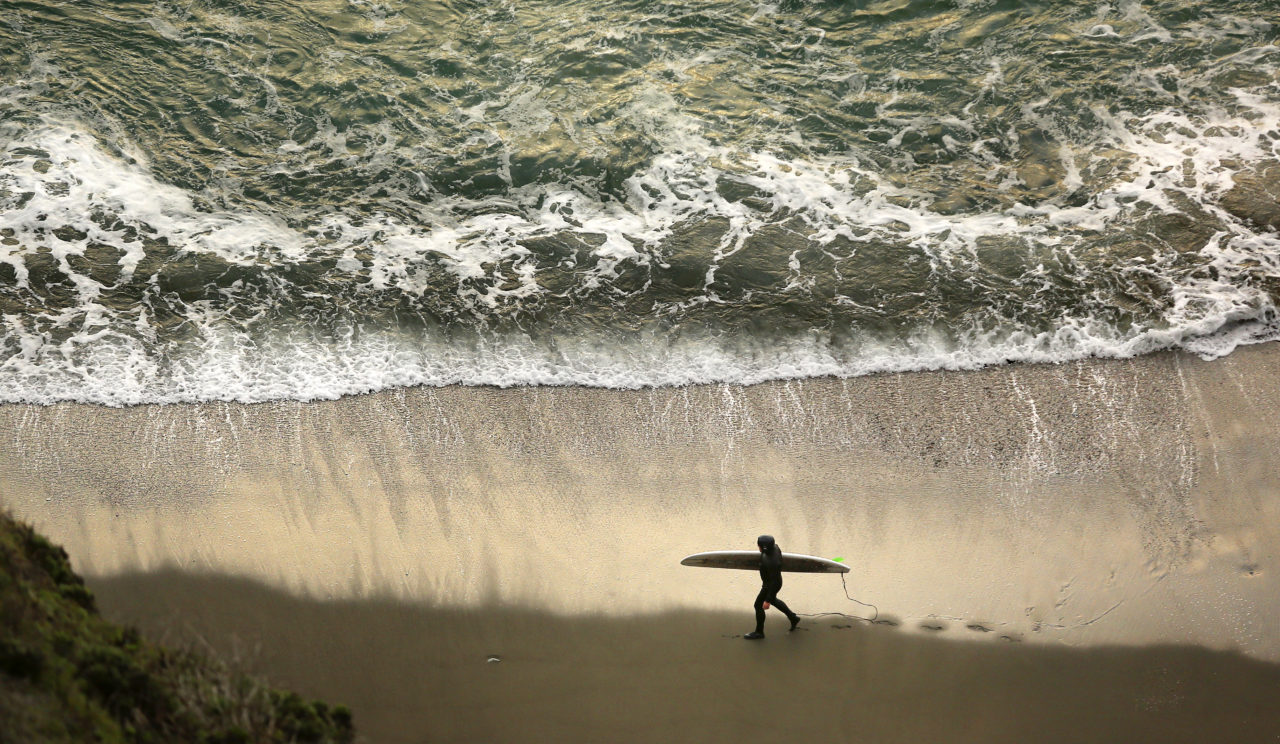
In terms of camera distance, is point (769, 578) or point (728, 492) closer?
point (769, 578)

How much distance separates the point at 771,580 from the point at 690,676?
48.9 inches

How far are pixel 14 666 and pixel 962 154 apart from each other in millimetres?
12470

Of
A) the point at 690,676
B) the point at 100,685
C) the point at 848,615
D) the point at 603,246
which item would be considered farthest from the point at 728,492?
the point at 100,685

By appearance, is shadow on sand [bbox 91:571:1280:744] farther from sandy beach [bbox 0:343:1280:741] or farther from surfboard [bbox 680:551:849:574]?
surfboard [bbox 680:551:849:574]

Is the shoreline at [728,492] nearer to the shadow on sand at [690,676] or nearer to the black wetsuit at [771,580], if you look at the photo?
the shadow on sand at [690,676]

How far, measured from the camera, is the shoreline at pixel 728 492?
26.8 ft

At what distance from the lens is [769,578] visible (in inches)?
301

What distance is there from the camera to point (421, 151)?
12562mm

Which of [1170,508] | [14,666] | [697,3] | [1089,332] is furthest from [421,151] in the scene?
[1170,508]

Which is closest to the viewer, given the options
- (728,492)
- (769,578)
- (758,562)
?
(769,578)

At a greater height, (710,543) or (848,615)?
(710,543)

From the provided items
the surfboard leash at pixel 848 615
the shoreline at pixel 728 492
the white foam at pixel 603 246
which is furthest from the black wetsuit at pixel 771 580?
the white foam at pixel 603 246

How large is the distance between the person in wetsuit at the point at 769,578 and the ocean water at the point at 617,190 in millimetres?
2697

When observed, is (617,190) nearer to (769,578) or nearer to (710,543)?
(710,543)
